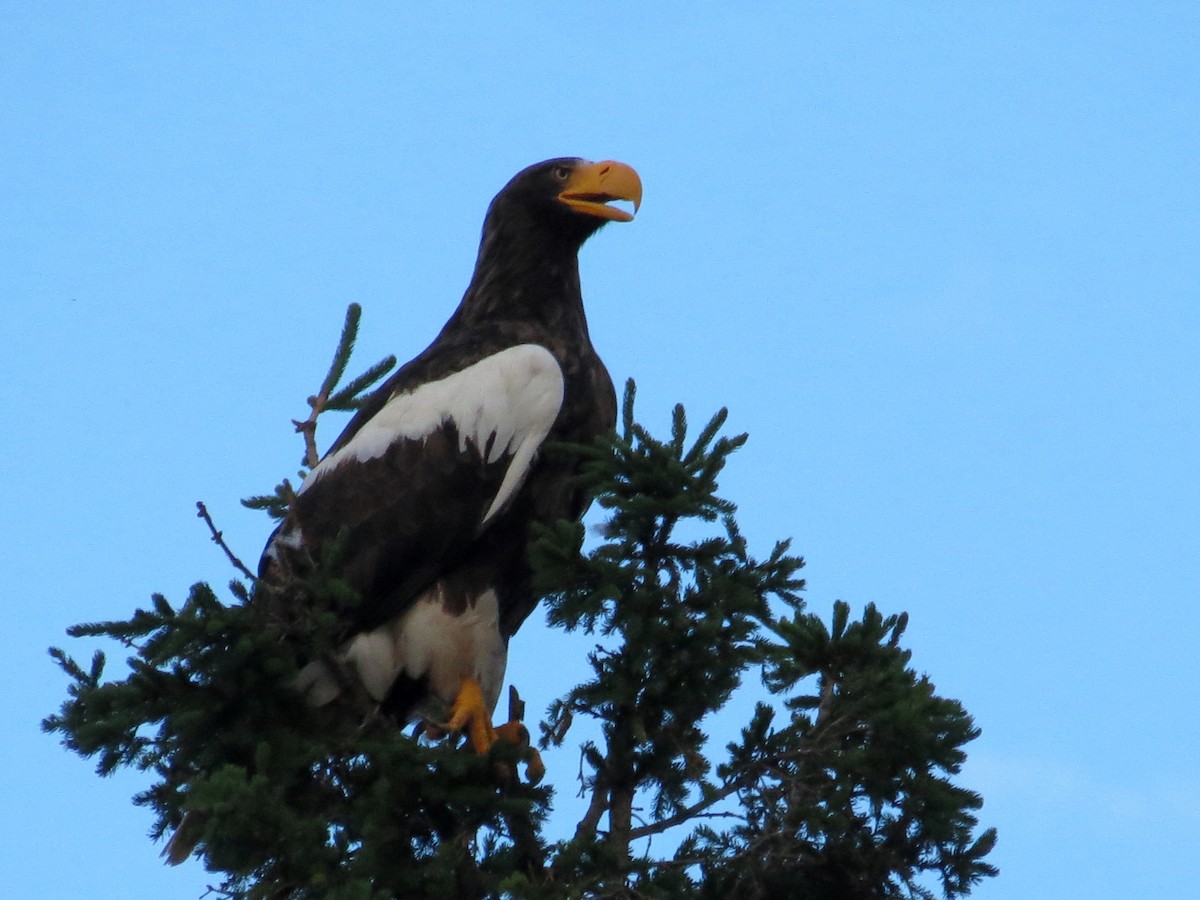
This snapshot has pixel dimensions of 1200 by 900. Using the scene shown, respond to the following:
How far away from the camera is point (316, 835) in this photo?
13.3 feet

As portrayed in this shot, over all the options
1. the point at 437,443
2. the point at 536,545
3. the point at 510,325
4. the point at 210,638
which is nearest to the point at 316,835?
the point at 210,638

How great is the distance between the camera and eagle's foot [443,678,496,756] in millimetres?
5355

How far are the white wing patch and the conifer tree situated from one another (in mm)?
1210

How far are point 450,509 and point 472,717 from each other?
752 millimetres

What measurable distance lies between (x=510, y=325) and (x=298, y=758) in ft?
7.91

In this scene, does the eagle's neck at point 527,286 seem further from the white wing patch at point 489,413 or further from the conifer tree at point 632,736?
the conifer tree at point 632,736

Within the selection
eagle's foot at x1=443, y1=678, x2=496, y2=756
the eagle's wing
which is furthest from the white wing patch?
eagle's foot at x1=443, y1=678, x2=496, y2=756

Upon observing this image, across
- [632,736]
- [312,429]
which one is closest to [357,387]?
[312,429]

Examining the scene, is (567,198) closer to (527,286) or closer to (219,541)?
(527,286)

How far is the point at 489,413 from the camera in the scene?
565 cm

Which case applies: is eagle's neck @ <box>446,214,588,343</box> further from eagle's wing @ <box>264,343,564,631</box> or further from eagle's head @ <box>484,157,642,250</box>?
eagle's wing @ <box>264,343,564,631</box>

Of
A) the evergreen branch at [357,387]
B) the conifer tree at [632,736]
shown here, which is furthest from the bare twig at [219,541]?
the evergreen branch at [357,387]

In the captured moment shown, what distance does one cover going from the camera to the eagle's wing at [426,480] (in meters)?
5.55

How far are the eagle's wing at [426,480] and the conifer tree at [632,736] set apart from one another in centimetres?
109
